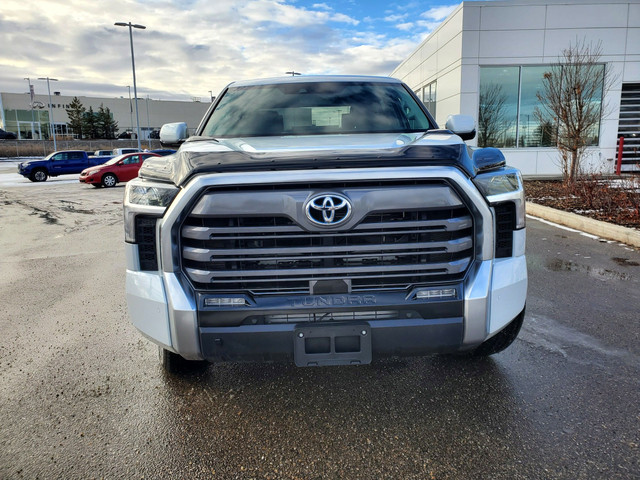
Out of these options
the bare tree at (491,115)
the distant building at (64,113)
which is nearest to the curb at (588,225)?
the bare tree at (491,115)

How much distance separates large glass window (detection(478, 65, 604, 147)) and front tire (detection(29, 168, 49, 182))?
22.1 m

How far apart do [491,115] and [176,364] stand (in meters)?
17.9

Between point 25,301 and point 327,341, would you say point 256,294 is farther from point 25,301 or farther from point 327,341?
point 25,301

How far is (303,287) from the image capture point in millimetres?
2398

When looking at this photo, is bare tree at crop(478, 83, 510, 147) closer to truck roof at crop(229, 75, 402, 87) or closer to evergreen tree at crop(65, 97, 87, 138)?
truck roof at crop(229, 75, 402, 87)

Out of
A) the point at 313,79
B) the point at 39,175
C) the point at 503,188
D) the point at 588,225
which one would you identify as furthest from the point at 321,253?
the point at 39,175

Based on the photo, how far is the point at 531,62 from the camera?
17.8 meters

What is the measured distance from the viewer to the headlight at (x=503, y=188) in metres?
2.45

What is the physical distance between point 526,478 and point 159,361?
2395mm

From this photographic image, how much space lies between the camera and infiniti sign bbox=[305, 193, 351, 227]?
2273 mm

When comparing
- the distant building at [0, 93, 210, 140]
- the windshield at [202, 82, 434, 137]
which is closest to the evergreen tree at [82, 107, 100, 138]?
the distant building at [0, 93, 210, 140]

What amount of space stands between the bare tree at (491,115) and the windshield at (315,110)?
15.3 metres

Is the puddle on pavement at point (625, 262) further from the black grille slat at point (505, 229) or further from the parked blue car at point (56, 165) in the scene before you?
the parked blue car at point (56, 165)

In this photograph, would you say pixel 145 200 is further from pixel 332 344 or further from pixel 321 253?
pixel 332 344
